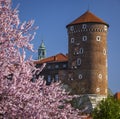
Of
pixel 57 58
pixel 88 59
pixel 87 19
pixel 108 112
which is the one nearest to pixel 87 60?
pixel 88 59

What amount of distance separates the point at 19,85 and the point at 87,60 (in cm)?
6166

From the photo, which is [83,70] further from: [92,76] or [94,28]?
[94,28]

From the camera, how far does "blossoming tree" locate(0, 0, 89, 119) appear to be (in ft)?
29.9

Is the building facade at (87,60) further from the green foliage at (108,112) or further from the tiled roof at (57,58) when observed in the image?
the green foliage at (108,112)

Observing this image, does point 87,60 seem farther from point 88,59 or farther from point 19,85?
point 19,85

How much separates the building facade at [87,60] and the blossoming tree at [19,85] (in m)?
60.2

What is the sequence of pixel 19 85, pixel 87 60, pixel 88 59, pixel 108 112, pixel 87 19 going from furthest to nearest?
pixel 87 19 < pixel 88 59 < pixel 87 60 < pixel 108 112 < pixel 19 85

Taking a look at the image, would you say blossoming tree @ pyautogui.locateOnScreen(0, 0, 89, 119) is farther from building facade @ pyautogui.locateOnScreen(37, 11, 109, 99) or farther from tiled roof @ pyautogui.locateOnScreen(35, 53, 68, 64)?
tiled roof @ pyautogui.locateOnScreen(35, 53, 68, 64)

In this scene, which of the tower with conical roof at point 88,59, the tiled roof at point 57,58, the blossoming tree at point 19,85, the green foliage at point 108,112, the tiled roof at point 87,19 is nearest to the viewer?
the blossoming tree at point 19,85

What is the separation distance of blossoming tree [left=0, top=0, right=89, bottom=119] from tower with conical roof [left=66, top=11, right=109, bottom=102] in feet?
197

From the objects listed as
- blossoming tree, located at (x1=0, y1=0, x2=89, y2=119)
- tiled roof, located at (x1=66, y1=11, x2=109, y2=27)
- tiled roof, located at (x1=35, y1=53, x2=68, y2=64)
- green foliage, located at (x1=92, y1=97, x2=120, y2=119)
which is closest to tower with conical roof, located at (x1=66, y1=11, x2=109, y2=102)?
tiled roof, located at (x1=66, y1=11, x2=109, y2=27)

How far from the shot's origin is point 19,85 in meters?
9.21

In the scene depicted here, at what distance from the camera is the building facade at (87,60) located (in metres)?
70.5

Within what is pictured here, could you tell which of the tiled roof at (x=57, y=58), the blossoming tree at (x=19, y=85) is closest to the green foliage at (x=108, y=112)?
the blossoming tree at (x=19, y=85)
